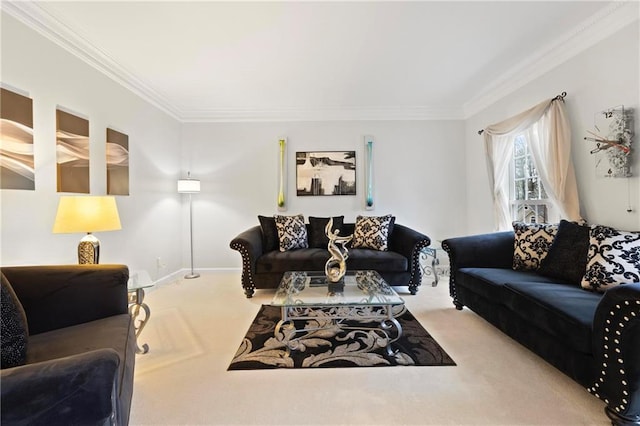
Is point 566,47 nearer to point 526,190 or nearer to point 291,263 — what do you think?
point 526,190

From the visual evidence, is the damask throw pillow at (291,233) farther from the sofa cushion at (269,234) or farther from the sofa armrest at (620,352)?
the sofa armrest at (620,352)

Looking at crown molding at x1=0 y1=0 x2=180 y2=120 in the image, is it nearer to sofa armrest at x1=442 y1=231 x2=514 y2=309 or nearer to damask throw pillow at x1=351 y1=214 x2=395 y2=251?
damask throw pillow at x1=351 y1=214 x2=395 y2=251

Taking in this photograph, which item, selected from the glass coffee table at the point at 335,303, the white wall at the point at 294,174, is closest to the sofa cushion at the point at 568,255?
the glass coffee table at the point at 335,303

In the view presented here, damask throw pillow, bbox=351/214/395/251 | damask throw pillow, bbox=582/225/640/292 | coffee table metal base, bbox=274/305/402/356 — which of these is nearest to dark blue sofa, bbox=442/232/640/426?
damask throw pillow, bbox=582/225/640/292

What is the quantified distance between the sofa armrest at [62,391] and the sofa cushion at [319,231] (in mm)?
3247

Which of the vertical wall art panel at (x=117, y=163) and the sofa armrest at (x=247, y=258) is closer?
the vertical wall art panel at (x=117, y=163)

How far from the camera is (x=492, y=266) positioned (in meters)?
2.99

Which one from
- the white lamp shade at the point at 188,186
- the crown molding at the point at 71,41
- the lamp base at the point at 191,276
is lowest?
the lamp base at the point at 191,276

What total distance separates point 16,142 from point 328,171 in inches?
137

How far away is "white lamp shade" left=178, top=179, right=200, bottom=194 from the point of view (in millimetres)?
4426

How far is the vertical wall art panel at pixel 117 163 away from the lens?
3131 millimetres

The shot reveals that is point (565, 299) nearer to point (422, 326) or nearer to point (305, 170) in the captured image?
point (422, 326)

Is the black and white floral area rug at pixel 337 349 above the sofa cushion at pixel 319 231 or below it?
below

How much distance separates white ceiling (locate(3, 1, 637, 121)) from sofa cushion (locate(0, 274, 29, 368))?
2122mm
